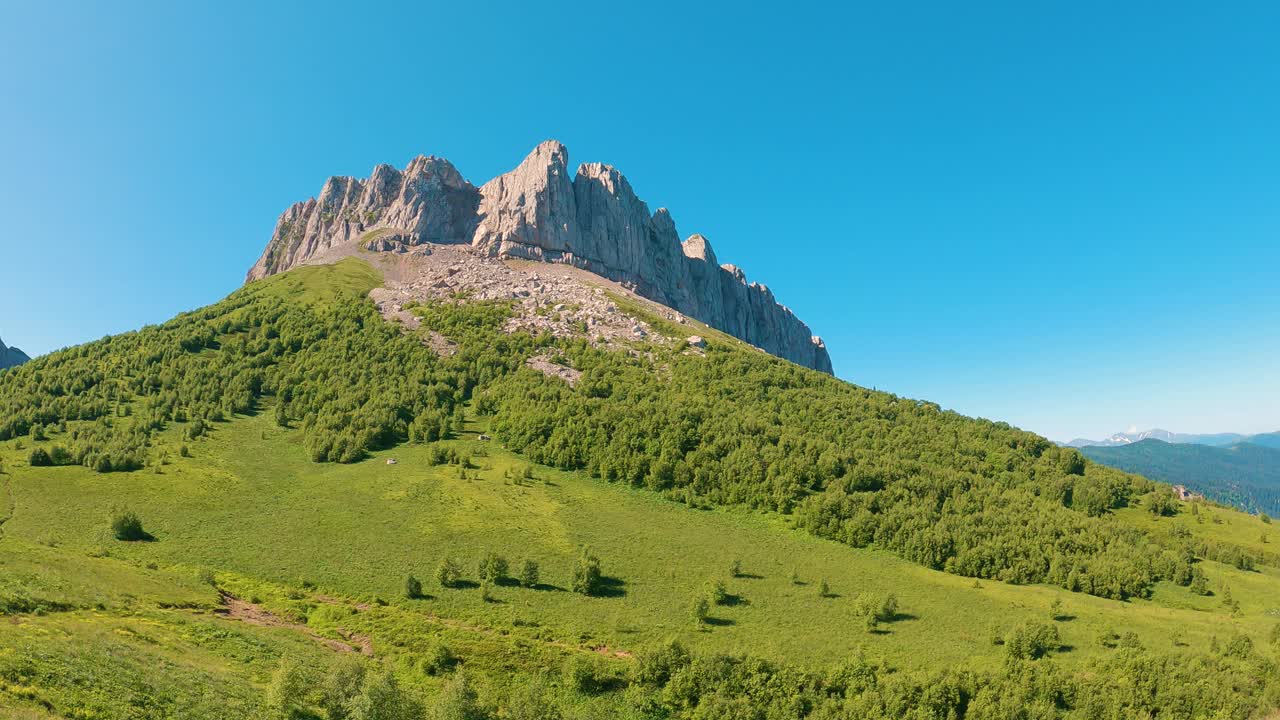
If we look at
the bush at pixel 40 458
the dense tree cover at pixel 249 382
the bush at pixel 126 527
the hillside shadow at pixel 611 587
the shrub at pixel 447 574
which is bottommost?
the hillside shadow at pixel 611 587

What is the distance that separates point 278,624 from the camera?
53.2 metres

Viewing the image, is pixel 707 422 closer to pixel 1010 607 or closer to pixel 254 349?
pixel 1010 607

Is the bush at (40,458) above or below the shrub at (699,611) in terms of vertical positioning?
above

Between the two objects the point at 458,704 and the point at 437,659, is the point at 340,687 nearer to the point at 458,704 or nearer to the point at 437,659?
the point at 458,704

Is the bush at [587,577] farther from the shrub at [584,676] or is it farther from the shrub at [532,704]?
the shrub at [532,704]

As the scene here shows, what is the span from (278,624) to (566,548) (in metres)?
33.6

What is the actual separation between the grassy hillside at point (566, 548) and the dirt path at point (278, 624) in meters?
A: 0.38

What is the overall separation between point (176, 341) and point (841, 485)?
15972 cm

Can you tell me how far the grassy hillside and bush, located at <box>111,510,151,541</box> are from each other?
1.39 meters

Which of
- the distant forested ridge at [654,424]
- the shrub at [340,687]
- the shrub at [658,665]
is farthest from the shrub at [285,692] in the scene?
the distant forested ridge at [654,424]

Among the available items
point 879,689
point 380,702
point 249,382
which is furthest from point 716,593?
point 249,382

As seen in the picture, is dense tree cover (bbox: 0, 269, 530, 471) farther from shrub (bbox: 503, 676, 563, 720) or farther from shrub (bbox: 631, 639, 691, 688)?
shrub (bbox: 631, 639, 691, 688)

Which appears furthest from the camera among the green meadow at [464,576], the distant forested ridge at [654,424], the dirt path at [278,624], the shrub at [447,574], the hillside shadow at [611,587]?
the distant forested ridge at [654,424]

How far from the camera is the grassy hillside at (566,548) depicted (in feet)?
149
